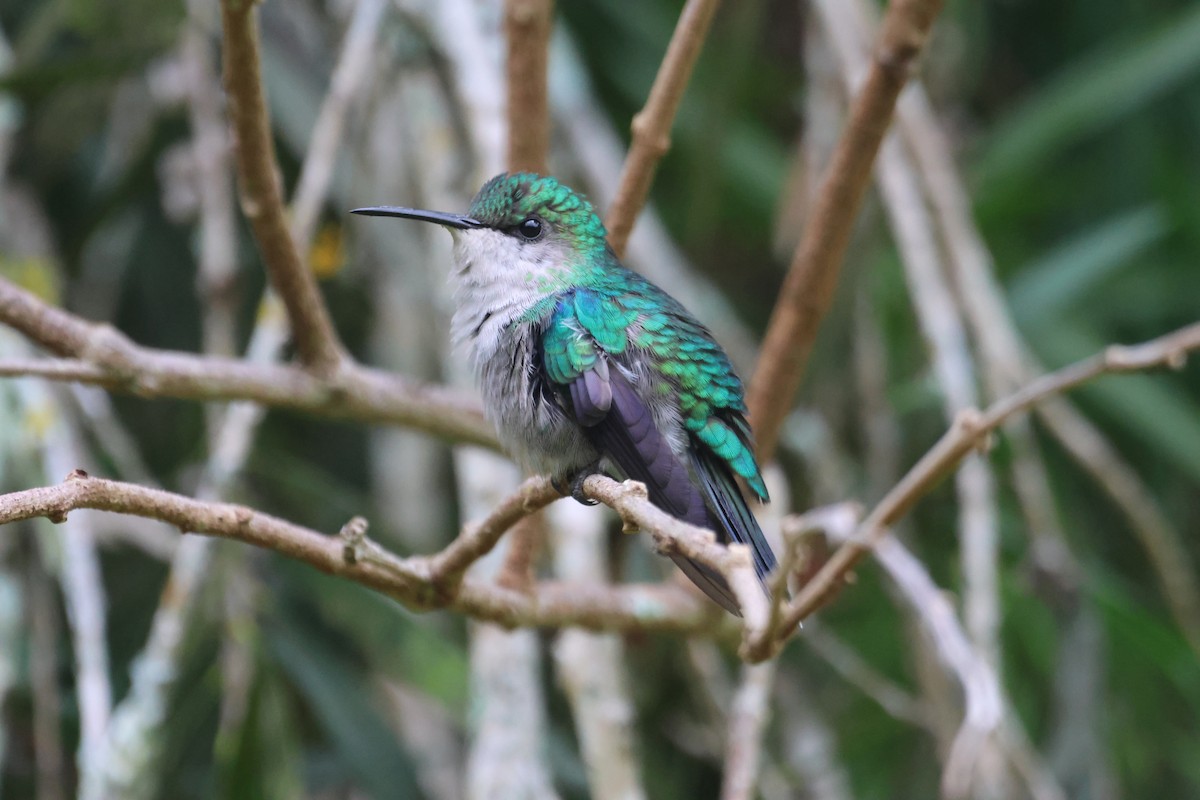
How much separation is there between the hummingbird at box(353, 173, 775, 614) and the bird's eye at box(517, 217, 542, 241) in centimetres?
1

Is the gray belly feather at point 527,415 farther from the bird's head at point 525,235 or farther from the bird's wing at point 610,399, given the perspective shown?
the bird's head at point 525,235

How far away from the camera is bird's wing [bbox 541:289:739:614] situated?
6.98ft

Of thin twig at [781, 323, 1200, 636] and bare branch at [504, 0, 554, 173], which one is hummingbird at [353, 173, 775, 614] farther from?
thin twig at [781, 323, 1200, 636]

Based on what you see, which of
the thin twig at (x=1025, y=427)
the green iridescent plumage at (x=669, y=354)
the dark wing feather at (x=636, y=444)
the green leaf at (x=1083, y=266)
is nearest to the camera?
the dark wing feather at (x=636, y=444)

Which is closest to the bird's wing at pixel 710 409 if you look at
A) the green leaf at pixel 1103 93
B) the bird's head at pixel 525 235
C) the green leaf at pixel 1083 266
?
the bird's head at pixel 525 235

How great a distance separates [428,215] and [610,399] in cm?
57

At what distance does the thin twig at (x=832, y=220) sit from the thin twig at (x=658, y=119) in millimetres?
286

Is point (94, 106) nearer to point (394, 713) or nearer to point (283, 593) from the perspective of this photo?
point (283, 593)

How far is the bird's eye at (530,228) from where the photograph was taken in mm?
2738

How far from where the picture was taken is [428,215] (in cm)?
254

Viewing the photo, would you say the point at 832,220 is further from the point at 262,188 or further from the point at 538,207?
the point at 262,188

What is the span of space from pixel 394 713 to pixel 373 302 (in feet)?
4.17

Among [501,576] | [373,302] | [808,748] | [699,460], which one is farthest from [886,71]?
[373,302]

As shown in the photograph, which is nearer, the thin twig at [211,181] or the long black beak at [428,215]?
the long black beak at [428,215]
